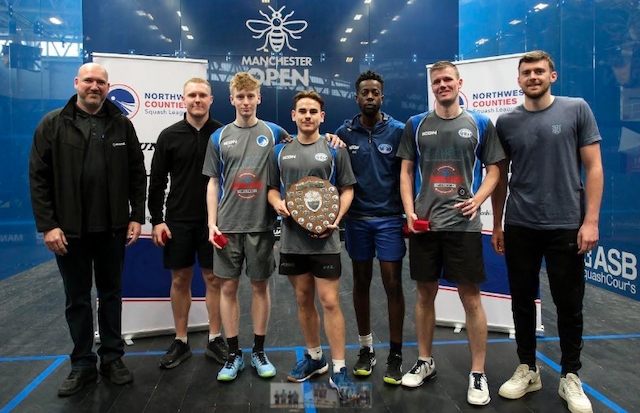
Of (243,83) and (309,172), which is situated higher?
(243,83)

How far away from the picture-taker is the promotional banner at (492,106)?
3.08 metres

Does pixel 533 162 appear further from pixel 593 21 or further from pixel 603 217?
pixel 593 21

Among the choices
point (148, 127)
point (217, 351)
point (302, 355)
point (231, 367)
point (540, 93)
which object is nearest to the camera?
point (540, 93)

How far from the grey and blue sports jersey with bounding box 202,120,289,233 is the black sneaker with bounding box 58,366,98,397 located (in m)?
1.05

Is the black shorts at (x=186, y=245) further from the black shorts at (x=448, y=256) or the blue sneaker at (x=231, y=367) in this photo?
the black shorts at (x=448, y=256)

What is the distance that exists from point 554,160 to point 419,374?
4.15ft

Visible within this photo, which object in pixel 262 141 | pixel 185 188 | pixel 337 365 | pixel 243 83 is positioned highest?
pixel 243 83

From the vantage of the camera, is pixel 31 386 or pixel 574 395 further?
pixel 31 386

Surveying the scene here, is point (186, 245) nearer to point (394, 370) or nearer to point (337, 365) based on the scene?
point (337, 365)

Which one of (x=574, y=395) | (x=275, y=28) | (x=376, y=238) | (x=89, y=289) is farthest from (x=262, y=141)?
(x=275, y=28)

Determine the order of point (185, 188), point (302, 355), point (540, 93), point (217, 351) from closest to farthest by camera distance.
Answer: point (540, 93), point (185, 188), point (217, 351), point (302, 355)

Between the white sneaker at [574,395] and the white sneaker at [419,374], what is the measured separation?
631mm

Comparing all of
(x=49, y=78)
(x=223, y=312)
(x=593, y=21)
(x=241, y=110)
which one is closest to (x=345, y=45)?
(x=593, y=21)

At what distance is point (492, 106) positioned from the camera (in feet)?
10.4
